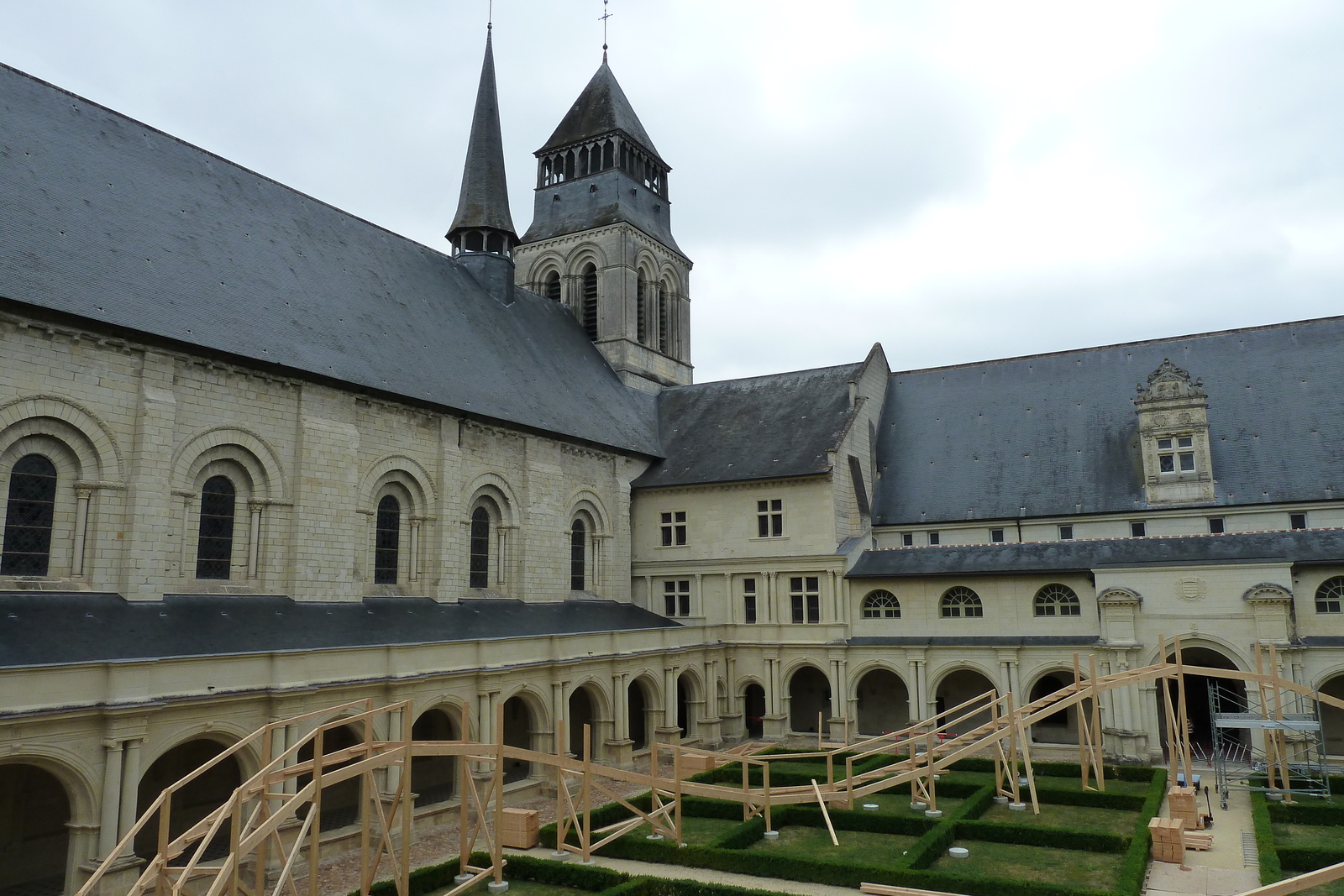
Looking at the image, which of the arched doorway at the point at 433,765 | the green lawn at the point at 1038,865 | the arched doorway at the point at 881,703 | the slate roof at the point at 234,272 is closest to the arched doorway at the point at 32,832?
the arched doorway at the point at 433,765

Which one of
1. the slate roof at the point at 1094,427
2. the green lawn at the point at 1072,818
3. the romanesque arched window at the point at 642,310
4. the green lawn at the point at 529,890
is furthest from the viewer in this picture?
the romanesque arched window at the point at 642,310

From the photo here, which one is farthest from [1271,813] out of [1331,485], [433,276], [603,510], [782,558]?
[433,276]

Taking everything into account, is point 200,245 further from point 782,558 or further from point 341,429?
point 782,558

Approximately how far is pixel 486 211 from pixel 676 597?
18.7 meters

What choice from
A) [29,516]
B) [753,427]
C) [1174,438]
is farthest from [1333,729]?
[29,516]

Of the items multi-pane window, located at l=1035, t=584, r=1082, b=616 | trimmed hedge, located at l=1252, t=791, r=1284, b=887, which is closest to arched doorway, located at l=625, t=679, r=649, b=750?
multi-pane window, located at l=1035, t=584, r=1082, b=616

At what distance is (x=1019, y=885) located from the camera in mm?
18031

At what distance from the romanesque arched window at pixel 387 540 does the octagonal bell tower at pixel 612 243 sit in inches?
717

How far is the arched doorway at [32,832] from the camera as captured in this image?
20.1m

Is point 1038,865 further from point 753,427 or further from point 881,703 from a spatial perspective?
point 753,427

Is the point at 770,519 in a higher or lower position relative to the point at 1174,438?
lower

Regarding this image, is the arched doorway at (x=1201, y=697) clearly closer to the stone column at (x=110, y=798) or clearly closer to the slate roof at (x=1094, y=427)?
the slate roof at (x=1094, y=427)

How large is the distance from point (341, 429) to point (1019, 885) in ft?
67.0

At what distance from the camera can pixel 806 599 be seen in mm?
38656
